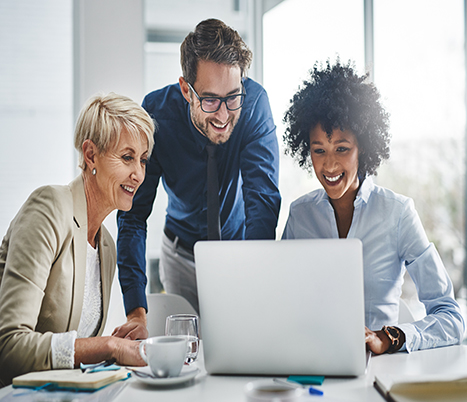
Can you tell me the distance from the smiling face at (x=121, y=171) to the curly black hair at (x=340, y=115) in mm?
636

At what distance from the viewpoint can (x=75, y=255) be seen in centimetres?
148

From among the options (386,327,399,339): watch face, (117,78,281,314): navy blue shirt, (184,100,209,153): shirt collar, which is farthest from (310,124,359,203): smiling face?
(386,327,399,339): watch face

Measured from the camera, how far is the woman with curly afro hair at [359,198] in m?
1.65

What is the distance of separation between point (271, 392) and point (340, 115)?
1.28 m

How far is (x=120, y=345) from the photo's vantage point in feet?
3.78

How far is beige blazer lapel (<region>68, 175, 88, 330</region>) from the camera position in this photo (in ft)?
4.86

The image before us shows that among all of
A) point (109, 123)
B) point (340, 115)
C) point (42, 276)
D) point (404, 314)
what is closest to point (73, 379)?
point (42, 276)

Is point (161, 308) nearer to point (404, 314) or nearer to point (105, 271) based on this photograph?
point (105, 271)

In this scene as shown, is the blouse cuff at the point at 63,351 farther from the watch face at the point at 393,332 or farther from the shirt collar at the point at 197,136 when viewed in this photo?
the shirt collar at the point at 197,136

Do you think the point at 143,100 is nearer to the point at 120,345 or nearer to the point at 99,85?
the point at 99,85

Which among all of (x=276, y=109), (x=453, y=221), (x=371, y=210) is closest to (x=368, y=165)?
(x=371, y=210)

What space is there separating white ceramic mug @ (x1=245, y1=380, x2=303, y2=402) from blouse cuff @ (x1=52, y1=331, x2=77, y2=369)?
53 centimetres

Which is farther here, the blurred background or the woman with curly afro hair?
the blurred background

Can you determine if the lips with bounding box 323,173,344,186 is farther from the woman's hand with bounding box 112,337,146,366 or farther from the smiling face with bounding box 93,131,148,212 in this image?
the woman's hand with bounding box 112,337,146,366
